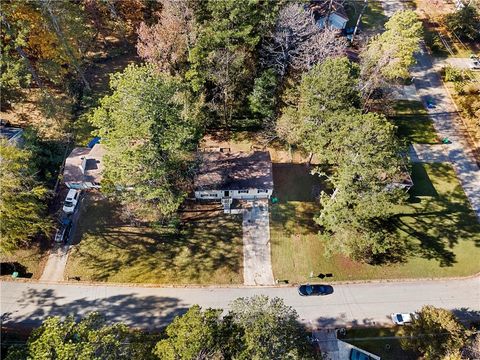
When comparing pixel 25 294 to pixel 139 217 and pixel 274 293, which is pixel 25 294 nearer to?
pixel 139 217

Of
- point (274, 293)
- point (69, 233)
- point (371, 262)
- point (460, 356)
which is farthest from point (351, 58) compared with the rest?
point (69, 233)

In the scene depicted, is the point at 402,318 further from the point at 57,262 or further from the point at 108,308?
the point at 57,262

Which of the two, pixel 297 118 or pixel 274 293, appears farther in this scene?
pixel 297 118

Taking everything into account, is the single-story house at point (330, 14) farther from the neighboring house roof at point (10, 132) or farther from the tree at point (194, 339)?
the tree at point (194, 339)

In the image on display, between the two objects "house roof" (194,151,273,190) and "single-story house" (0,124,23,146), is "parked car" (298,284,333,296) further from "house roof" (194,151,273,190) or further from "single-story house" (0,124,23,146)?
"single-story house" (0,124,23,146)

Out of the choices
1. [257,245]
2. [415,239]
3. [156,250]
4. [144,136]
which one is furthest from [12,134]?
[415,239]

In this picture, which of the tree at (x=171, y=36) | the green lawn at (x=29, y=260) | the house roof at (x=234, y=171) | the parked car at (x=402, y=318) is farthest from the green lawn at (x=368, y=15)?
the green lawn at (x=29, y=260)

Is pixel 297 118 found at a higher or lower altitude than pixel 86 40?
lower
